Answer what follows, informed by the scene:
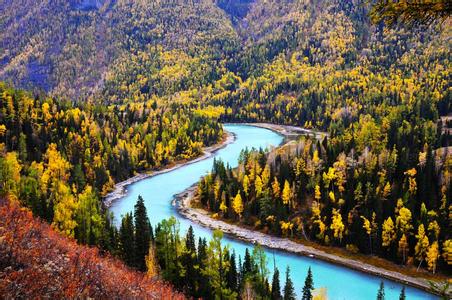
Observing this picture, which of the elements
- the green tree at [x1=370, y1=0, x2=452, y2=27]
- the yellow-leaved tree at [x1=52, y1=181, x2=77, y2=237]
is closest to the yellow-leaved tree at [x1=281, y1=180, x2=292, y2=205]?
the yellow-leaved tree at [x1=52, y1=181, x2=77, y2=237]

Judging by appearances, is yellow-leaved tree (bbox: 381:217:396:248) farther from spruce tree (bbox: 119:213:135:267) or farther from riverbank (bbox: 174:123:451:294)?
spruce tree (bbox: 119:213:135:267)

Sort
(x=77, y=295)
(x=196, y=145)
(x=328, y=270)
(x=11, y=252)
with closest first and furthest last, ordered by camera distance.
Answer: (x=77, y=295), (x=11, y=252), (x=328, y=270), (x=196, y=145)

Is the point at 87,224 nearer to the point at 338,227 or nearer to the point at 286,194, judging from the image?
the point at 286,194

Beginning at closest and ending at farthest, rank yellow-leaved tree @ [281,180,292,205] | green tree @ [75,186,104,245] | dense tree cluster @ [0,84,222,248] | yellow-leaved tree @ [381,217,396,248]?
green tree @ [75,186,104,245]
dense tree cluster @ [0,84,222,248]
yellow-leaved tree @ [381,217,396,248]
yellow-leaved tree @ [281,180,292,205]

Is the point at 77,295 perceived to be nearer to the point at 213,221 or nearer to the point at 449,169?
the point at 213,221

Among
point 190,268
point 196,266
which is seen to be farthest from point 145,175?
point 196,266

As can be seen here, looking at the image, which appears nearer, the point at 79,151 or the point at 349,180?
the point at 349,180

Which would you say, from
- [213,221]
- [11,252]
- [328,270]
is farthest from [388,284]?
[11,252]
